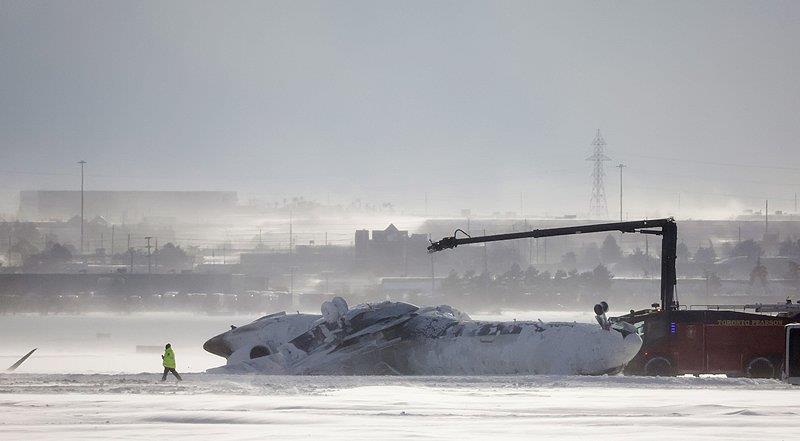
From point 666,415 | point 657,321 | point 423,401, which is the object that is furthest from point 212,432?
point 657,321

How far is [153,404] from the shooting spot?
3612 centimetres

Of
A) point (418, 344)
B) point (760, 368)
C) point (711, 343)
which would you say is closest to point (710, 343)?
point (711, 343)

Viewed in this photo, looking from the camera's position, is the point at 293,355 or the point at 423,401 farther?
the point at 293,355

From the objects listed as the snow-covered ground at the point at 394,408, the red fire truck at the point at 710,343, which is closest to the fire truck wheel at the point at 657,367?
the red fire truck at the point at 710,343

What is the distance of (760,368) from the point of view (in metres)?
51.8

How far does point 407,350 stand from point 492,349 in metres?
3.59

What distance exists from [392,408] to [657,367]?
2033 cm

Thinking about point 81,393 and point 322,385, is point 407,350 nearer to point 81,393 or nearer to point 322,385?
point 322,385

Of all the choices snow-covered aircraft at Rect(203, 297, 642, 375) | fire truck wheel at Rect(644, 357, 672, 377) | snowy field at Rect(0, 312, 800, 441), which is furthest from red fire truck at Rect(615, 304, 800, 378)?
snowy field at Rect(0, 312, 800, 441)

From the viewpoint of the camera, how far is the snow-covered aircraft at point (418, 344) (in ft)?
163

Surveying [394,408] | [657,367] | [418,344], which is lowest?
[657,367]

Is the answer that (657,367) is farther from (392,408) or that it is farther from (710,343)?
(392,408)

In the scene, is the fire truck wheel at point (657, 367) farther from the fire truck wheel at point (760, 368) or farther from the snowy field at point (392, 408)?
the snowy field at point (392, 408)

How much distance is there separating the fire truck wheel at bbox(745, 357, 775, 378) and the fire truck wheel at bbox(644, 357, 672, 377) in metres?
3.15
